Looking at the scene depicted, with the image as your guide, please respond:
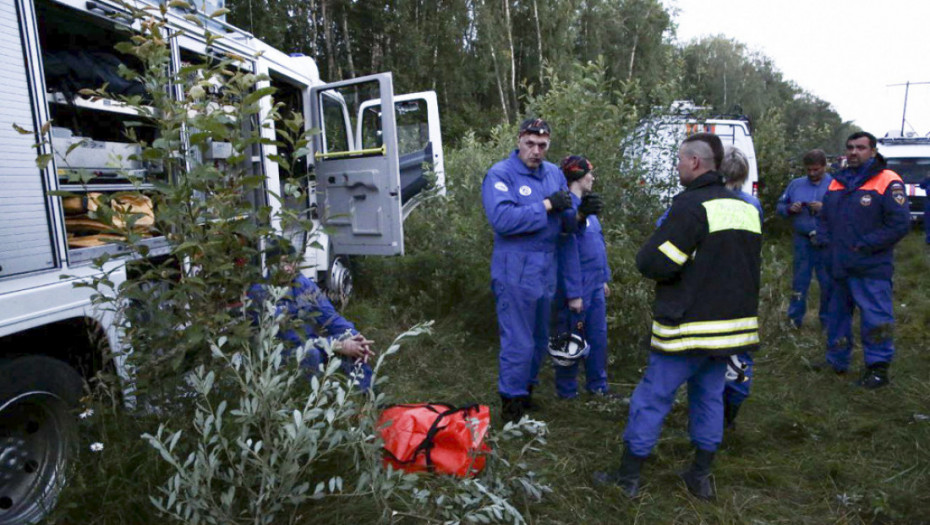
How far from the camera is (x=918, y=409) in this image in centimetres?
387

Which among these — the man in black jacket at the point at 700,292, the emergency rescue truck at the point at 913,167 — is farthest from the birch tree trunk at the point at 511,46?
the man in black jacket at the point at 700,292

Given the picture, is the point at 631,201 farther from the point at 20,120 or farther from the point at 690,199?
the point at 20,120

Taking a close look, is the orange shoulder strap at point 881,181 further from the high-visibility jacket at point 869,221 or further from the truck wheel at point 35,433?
the truck wheel at point 35,433

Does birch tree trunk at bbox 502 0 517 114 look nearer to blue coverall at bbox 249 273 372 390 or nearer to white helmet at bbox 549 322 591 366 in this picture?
white helmet at bbox 549 322 591 366

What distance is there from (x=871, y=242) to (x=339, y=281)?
4465 mm

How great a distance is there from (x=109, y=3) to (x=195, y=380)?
6.77 ft

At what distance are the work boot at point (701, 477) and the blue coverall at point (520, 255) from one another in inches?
41.6

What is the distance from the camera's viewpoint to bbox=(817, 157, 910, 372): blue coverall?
4.16m

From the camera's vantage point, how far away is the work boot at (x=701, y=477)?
9.38 feet

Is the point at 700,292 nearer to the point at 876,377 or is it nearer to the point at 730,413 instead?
the point at 730,413

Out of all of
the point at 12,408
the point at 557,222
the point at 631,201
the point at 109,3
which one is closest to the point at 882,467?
the point at 557,222

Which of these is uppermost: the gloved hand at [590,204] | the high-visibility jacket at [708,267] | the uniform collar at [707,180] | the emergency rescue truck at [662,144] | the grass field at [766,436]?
the emergency rescue truck at [662,144]

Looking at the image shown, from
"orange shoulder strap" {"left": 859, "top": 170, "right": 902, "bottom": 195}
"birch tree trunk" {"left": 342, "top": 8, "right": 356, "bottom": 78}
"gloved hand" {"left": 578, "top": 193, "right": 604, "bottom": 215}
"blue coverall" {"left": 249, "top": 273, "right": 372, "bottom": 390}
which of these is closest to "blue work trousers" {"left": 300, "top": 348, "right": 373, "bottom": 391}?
"blue coverall" {"left": 249, "top": 273, "right": 372, "bottom": 390}

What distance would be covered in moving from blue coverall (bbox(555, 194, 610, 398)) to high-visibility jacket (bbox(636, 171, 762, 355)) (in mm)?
1195
